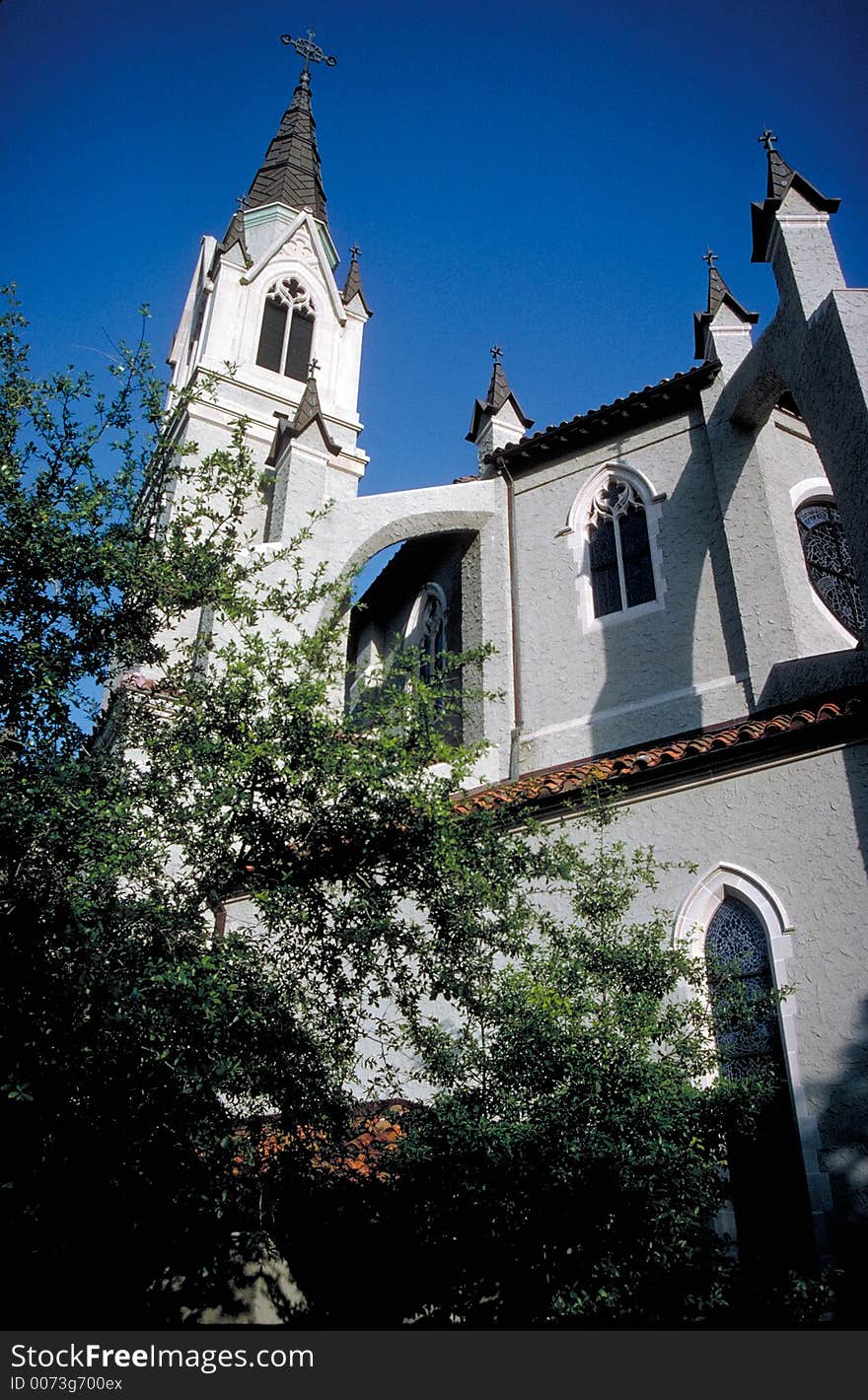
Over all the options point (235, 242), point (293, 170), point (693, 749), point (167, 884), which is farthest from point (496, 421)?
point (293, 170)

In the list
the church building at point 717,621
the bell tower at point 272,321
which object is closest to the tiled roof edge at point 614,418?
the church building at point 717,621

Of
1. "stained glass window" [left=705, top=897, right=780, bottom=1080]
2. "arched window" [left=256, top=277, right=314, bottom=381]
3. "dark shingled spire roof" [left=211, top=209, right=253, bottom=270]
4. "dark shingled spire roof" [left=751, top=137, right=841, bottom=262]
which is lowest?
"stained glass window" [left=705, top=897, right=780, bottom=1080]

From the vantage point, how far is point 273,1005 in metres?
6.14

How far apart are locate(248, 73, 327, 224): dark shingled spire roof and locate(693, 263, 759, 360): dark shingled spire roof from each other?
17753 millimetres

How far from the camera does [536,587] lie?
45.5 ft

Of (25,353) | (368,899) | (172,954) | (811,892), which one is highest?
(25,353)

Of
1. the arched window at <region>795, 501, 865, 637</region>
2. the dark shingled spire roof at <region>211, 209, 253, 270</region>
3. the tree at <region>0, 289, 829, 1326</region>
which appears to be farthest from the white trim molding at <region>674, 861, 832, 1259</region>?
the dark shingled spire roof at <region>211, 209, 253, 270</region>

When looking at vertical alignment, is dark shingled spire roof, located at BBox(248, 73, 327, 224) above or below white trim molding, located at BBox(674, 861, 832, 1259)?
above

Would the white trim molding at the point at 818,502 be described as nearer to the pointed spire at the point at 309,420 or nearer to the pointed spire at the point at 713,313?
the pointed spire at the point at 713,313

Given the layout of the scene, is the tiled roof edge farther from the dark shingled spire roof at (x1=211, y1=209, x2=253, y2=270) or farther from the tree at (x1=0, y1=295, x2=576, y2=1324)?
the dark shingled spire roof at (x1=211, y1=209, x2=253, y2=270)

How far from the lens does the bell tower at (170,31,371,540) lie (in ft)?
75.4
